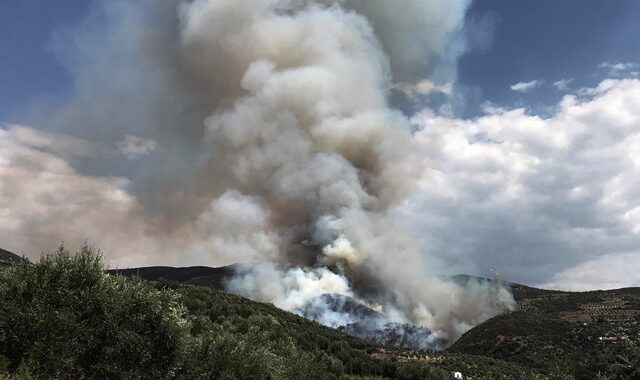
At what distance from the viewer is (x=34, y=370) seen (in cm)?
2400

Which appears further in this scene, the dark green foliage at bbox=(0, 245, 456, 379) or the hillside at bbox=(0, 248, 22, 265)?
the hillside at bbox=(0, 248, 22, 265)

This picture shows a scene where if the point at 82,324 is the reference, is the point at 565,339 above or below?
above

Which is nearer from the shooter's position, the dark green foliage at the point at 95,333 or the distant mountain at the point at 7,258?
the dark green foliage at the point at 95,333

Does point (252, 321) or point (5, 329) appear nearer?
point (5, 329)

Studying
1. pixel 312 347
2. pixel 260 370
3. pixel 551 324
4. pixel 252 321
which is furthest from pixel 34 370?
pixel 551 324

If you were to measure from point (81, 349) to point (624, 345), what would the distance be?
107 meters

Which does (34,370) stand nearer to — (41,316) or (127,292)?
(41,316)

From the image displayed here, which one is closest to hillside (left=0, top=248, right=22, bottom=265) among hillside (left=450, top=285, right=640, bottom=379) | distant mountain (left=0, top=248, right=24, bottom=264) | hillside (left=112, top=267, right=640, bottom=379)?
distant mountain (left=0, top=248, right=24, bottom=264)

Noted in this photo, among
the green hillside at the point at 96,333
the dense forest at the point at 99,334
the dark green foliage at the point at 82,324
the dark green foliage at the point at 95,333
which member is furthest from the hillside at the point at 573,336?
the dark green foliage at the point at 82,324

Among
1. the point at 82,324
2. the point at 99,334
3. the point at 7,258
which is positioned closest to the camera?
the point at 82,324

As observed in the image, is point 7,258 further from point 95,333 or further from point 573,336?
point 573,336

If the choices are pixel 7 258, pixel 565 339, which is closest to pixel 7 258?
pixel 7 258

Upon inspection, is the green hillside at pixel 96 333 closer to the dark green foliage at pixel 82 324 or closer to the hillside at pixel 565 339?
the dark green foliage at pixel 82 324

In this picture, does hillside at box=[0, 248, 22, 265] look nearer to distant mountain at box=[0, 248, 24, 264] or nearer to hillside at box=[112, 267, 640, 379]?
distant mountain at box=[0, 248, 24, 264]
